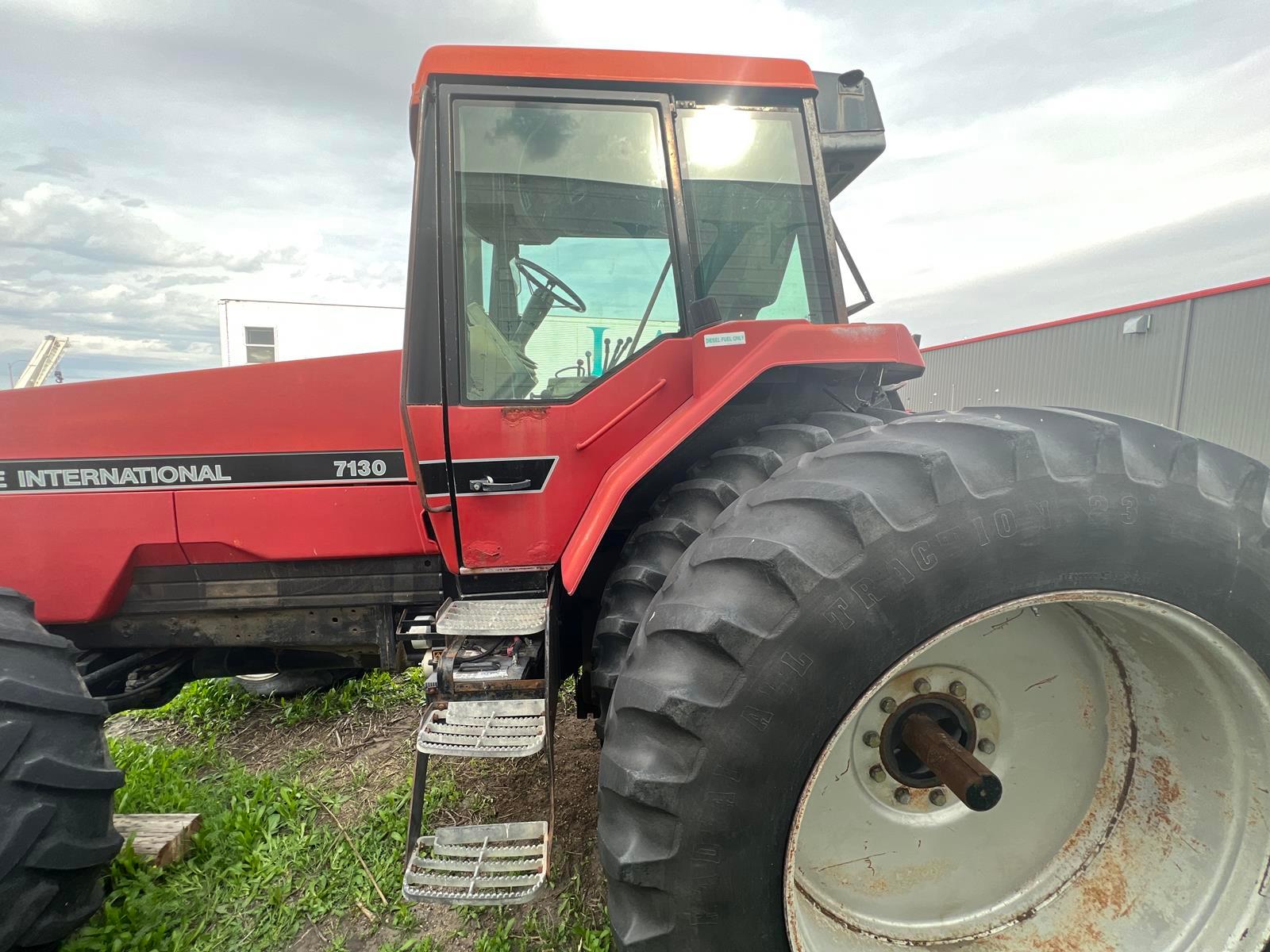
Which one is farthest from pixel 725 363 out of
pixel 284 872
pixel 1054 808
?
pixel 284 872

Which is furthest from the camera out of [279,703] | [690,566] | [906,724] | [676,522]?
[279,703]

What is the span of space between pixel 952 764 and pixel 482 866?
3.32ft

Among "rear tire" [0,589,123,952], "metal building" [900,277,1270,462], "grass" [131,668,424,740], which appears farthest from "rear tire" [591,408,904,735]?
"metal building" [900,277,1270,462]

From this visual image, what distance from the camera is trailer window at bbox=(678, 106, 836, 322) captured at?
179 centimetres

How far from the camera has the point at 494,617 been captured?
5.59 ft

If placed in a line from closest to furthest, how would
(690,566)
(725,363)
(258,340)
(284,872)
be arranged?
(690,566) → (725,363) → (284,872) → (258,340)

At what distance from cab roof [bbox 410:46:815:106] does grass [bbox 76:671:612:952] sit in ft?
7.22

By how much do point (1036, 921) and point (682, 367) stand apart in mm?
1436

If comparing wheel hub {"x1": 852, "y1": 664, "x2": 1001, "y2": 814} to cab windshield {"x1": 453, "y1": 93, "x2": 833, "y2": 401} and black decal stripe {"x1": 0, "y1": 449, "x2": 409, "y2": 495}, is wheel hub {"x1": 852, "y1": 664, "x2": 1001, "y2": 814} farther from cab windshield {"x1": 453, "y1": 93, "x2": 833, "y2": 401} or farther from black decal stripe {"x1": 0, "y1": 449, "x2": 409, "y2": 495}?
black decal stripe {"x1": 0, "y1": 449, "x2": 409, "y2": 495}

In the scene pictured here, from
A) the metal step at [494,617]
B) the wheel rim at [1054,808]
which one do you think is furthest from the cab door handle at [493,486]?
the wheel rim at [1054,808]

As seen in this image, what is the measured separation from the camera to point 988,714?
1335 millimetres

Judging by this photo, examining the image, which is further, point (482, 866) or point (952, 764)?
point (482, 866)

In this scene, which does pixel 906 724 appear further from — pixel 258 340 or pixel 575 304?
pixel 258 340

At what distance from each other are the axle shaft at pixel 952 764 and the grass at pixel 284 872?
969 mm
